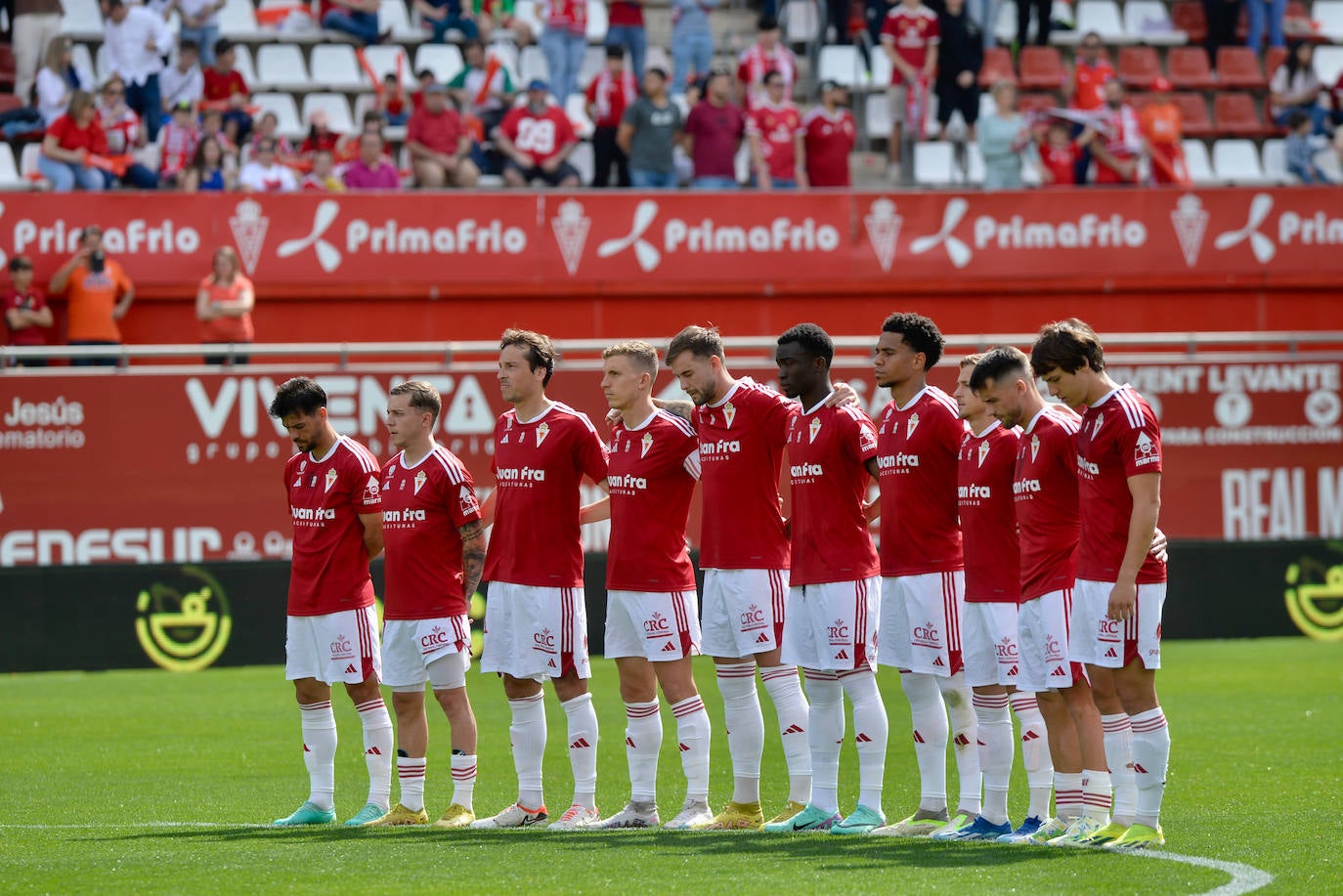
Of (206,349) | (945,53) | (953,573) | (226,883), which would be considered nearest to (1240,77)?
(945,53)

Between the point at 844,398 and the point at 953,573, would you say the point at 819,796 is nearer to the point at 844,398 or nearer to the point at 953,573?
the point at 953,573

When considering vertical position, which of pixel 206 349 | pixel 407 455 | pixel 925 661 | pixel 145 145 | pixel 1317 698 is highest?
pixel 145 145

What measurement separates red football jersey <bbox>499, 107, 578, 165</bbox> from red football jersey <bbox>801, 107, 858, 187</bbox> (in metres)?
2.94

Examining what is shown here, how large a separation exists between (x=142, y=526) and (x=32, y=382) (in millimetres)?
1727

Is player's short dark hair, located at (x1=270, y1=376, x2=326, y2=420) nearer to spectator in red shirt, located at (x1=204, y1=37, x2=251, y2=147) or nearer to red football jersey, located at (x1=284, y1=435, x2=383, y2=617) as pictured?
red football jersey, located at (x1=284, y1=435, x2=383, y2=617)

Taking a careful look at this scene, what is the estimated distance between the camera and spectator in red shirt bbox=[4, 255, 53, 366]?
19344 mm

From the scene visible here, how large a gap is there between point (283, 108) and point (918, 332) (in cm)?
1567

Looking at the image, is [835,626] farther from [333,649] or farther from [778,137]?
[778,137]

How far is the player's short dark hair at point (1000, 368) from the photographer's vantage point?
869cm

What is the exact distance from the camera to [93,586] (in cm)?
1752

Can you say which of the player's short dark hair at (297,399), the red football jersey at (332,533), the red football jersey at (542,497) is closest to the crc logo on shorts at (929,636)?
the red football jersey at (542,497)

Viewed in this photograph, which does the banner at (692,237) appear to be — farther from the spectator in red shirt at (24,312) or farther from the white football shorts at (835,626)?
the white football shorts at (835,626)

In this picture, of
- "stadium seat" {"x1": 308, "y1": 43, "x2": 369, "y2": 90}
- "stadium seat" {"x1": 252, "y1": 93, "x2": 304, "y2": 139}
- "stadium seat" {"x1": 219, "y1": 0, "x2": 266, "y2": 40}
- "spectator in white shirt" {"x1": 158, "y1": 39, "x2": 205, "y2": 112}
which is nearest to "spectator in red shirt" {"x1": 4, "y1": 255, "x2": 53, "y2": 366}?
"spectator in white shirt" {"x1": 158, "y1": 39, "x2": 205, "y2": 112}

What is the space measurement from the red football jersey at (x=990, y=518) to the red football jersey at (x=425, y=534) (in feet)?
8.44
